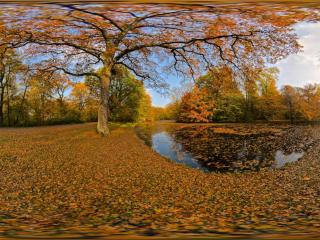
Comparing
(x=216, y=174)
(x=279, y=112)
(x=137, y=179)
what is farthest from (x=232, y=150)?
(x=137, y=179)

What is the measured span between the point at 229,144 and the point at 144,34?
0.84 m

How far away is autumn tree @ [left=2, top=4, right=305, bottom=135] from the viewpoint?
155 centimetres

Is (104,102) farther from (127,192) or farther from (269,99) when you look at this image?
(269,99)

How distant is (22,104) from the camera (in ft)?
5.29

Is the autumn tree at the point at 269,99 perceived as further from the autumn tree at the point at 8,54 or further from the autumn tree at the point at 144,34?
the autumn tree at the point at 8,54

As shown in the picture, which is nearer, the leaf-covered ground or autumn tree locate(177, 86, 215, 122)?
the leaf-covered ground

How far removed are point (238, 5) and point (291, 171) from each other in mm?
1037

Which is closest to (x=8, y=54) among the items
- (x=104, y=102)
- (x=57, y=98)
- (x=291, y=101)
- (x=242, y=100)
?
(x=57, y=98)

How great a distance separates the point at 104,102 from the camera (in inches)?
65.7

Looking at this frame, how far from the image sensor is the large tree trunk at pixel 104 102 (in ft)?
5.48

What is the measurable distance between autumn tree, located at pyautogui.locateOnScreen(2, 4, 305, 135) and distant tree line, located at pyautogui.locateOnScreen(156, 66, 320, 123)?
0.12m

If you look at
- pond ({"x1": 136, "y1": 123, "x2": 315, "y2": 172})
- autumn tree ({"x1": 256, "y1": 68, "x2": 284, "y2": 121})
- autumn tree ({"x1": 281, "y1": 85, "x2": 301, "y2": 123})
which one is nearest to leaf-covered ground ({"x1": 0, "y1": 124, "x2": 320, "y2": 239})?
pond ({"x1": 136, "y1": 123, "x2": 315, "y2": 172})

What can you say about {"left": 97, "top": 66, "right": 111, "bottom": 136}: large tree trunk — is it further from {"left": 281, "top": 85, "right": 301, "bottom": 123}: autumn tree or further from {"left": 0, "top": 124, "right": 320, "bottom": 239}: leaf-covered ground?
{"left": 281, "top": 85, "right": 301, "bottom": 123}: autumn tree

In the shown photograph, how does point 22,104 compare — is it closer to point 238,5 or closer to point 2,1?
point 2,1
